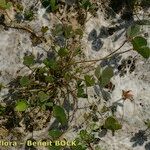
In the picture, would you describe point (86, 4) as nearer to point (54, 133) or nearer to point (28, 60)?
point (28, 60)

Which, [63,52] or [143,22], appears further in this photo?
[143,22]

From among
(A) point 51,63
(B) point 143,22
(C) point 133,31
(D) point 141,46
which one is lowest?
(A) point 51,63

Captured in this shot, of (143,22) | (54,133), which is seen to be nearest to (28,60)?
(54,133)

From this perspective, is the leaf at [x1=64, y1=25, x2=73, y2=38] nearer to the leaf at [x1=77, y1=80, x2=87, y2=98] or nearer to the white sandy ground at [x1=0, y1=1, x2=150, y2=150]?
the white sandy ground at [x1=0, y1=1, x2=150, y2=150]

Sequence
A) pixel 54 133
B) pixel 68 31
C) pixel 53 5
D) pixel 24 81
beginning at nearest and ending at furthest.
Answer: pixel 54 133 < pixel 24 81 < pixel 68 31 < pixel 53 5

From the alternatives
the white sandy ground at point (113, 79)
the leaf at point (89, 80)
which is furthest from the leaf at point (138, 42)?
the leaf at point (89, 80)

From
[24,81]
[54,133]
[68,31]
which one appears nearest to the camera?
[54,133]

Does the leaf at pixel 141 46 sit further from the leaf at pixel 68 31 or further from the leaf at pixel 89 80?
the leaf at pixel 68 31

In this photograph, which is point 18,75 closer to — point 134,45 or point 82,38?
point 82,38

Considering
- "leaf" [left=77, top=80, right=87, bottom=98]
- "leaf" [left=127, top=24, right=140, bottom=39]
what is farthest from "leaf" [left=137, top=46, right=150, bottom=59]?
"leaf" [left=77, top=80, right=87, bottom=98]
